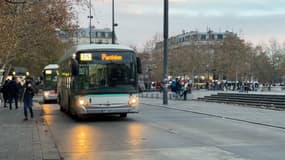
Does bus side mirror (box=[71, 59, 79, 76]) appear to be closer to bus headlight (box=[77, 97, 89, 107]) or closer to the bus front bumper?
bus headlight (box=[77, 97, 89, 107])

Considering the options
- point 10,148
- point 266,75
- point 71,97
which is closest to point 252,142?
point 10,148

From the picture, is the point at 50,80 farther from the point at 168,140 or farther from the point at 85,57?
the point at 168,140

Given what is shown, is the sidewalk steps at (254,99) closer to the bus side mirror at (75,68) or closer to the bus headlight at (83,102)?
the bus headlight at (83,102)

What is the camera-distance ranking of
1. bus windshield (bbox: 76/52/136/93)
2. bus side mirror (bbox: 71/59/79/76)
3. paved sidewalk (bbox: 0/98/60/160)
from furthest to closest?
bus windshield (bbox: 76/52/136/93), bus side mirror (bbox: 71/59/79/76), paved sidewalk (bbox: 0/98/60/160)

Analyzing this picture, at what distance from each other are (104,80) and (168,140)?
7.25m

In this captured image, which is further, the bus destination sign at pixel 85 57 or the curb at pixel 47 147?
the bus destination sign at pixel 85 57

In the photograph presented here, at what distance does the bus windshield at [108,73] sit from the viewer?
21.7 metres

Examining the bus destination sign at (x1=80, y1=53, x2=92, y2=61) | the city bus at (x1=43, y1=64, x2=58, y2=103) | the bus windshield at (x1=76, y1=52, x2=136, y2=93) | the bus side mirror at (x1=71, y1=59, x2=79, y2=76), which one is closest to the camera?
the bus side mirror at (x1=71, y1=59, x2=79, y2=76)

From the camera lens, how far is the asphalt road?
12.2m

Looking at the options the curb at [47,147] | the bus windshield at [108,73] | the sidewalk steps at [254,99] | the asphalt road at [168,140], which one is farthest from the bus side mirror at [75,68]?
the sidewalk steps at [254,99]

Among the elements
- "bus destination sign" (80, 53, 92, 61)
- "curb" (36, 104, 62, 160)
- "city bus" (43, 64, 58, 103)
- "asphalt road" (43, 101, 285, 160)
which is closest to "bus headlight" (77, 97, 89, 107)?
"asphalt road" (43, 101, 285, 160)

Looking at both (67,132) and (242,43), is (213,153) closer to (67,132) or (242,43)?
(67,132)

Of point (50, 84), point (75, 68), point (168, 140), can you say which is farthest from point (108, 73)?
point (50, 84)

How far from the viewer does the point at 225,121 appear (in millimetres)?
22094
